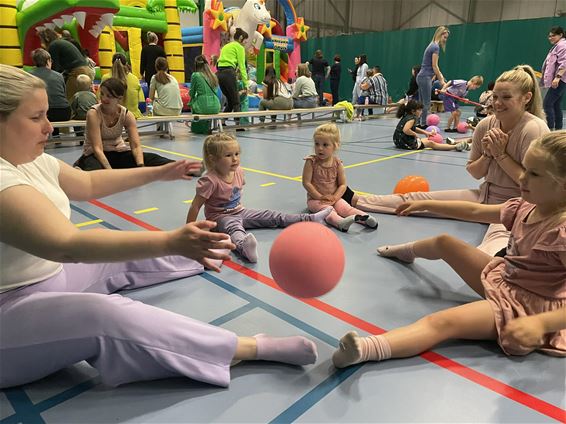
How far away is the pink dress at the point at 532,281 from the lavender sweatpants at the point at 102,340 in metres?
1.18

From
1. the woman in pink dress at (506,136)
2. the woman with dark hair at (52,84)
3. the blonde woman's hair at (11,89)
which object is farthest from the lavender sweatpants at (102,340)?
the woman with dark hair at (52,84)

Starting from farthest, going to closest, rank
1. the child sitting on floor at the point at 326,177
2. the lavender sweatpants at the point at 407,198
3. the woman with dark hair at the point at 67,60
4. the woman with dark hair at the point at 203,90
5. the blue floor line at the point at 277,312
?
the woman with dark hair at the point at 203,90
the woman with dark hair at the point at 67,60
the child sitting on floor at the point at 326,177
the lavender sweatpants at the point at 407,198
the blue floor line at the point at 277,312

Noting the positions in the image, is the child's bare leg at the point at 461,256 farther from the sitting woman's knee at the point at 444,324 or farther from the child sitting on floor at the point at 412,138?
the child sitting on floor at the point at 412,138

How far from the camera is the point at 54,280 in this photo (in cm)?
169

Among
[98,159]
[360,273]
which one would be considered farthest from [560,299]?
[98,159]

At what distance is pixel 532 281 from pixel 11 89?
213 centimetres

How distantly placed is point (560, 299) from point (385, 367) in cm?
79

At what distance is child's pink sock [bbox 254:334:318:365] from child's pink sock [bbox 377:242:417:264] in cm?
117

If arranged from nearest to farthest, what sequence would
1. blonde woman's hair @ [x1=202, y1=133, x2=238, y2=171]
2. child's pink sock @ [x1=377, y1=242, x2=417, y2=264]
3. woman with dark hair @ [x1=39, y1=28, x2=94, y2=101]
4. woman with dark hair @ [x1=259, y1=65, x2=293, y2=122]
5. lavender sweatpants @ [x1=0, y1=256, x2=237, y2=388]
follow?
lavender sweatpants @ [x1=0, y1=256, x2=237, y2=388] < child's pink sock @ [x1=377, y1=242, x2=417, y2=264] < blonde woman's hair @ [x1=202, y1=133, x2=238, y2=171] < woman with dark hair @ [x1=39, y1=28, x2=94, y2=101] < woman with dark hair @ [x1=259, y1=65, x2=293, y2=122]

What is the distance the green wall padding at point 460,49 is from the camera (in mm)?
15648

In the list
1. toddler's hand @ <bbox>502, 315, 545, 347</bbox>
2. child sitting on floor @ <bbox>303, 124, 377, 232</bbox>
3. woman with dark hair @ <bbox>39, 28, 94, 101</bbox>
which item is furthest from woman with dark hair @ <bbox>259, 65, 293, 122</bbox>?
toddler's hand @ <bbox>502, 315, 545, 347</bbox>

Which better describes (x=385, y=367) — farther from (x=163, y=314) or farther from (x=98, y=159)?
(x=98, y=159)

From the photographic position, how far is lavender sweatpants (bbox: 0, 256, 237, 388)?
148 centimetres

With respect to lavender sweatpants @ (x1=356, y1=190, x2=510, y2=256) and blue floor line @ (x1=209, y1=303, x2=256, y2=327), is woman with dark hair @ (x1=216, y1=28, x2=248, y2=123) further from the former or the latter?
blue floor line @ (x1=209, y1=303, x2=256, y2=327)
